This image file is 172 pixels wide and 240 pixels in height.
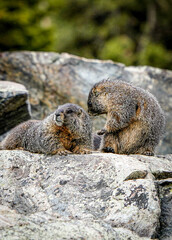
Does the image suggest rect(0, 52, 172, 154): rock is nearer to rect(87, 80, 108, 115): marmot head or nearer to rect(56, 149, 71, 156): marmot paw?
rect(87, 80, 108, 115): marmot head

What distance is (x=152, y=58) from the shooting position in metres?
19.2

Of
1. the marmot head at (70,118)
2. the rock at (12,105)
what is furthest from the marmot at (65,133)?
the rock at (12,105)

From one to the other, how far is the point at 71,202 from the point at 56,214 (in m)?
0.33

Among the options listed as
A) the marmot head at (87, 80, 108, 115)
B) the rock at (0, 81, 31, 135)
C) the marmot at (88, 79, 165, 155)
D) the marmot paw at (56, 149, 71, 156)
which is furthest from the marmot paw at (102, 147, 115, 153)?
the rock at (0, 81, 31, 135)

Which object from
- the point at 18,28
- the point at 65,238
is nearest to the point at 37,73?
the point at 18,28

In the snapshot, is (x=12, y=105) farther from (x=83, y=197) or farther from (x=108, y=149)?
(x=83, y=197)

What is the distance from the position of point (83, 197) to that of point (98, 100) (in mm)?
A: 2430

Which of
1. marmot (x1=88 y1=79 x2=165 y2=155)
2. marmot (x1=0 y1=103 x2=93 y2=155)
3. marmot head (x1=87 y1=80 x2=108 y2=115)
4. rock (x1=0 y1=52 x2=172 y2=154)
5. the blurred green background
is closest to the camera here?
marmot (x1=0 y1=103 x2=93 y2=155)

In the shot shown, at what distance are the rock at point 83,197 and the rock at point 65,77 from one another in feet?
15.9

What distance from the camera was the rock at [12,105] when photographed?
30.1 feet

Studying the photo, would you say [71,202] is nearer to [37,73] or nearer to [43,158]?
[43,158]

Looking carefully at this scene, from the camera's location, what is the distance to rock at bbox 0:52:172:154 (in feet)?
39.4

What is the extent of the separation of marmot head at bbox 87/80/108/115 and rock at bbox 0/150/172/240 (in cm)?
121

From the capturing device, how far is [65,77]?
1235cm
